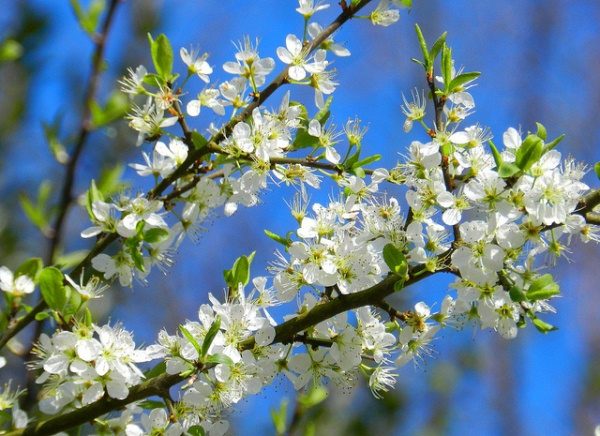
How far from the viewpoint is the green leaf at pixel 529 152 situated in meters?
1.38

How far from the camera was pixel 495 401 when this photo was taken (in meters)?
8.98

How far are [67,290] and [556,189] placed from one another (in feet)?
3.03

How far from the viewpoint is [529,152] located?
138cm

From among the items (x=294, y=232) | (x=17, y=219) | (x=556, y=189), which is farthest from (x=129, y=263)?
(x=17, y=219)

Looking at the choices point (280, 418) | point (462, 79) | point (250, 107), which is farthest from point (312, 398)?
point (462, 79)

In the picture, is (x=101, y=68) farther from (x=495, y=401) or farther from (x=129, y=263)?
(x=495, y=401)

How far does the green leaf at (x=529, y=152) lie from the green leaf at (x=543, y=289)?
0.68 feet

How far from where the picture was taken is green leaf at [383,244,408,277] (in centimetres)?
141

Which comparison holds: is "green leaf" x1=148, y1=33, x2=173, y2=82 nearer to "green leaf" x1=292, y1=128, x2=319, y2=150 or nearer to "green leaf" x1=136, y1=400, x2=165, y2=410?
"green leaf" x1=292, y1=128, x2=319, y2=150

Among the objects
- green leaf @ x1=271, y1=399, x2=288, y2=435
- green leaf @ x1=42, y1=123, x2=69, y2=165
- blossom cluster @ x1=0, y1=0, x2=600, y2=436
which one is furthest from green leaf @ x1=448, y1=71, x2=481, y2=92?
green leaf @ x1=42, y1=123, x2=69, y2=165

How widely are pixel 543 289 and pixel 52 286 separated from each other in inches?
35.6

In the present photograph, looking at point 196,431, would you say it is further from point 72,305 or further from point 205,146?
point 205,146

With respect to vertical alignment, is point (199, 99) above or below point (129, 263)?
above

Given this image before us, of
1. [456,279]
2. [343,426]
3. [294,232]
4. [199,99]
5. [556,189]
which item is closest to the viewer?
[556,189]
